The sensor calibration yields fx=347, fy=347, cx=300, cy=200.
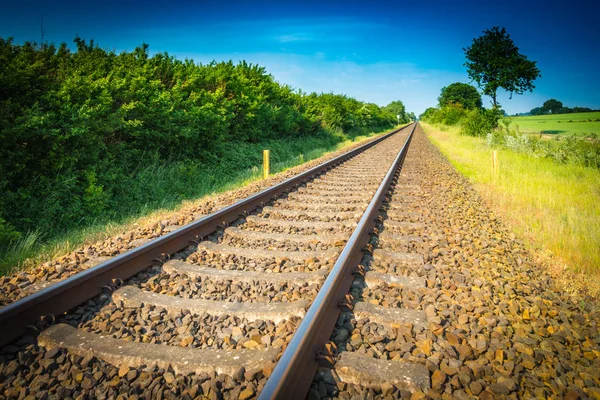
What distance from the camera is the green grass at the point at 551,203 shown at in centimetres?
446

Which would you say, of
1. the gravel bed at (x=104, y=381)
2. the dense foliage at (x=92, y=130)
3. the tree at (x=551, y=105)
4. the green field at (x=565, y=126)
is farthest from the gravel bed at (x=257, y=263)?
the tree at (x=551, y=105)

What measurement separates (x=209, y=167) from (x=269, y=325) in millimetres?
8105

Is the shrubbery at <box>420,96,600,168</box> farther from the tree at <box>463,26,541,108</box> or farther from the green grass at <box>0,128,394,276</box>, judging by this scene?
the green grass at <box>0,128,394,276</box>

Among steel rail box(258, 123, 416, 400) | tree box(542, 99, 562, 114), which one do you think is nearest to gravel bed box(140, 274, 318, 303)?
steel rail box(258, 123, 416, 400)

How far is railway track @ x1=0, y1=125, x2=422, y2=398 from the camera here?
2.10 m

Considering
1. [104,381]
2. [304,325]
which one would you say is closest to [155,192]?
[104,381]

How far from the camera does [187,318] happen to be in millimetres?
2744

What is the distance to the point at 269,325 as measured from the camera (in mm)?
2670

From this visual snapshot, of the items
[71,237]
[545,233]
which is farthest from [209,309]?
[545,233]

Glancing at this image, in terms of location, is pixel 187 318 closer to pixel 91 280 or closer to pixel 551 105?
pixel 91 280

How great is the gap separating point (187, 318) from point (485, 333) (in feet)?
7.53

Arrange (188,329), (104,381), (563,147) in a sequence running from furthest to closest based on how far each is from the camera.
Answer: (563,147), (188,329), (104,381)

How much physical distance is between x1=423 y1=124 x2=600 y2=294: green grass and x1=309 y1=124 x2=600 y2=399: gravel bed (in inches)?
26.3

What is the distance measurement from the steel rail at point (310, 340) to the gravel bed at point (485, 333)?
0.10 metres
